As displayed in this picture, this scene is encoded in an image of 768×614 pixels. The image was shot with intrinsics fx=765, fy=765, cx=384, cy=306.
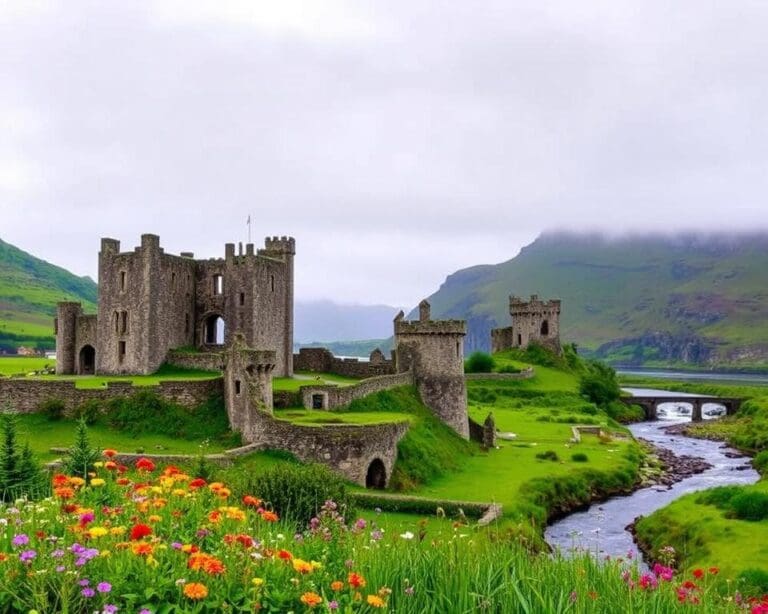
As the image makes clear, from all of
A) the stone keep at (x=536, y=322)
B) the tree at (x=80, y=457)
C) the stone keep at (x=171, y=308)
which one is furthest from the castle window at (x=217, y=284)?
the stone keep at (x=536, y=322)

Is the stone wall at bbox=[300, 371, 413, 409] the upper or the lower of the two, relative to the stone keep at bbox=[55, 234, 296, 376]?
lower

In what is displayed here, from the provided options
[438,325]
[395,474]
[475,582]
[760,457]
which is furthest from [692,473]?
[475,582]

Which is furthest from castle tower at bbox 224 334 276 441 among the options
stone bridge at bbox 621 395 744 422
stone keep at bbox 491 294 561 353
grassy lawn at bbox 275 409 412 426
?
stone bridge at bbox 621 395 744 422

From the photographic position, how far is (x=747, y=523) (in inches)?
1543

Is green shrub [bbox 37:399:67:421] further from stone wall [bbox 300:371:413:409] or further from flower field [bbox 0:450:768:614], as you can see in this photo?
flower field [bbox 0:450:768:614]

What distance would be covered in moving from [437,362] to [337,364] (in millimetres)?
11078

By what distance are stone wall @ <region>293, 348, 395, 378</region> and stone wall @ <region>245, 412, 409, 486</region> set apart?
21821 millimetres

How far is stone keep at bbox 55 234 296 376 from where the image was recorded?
169ft

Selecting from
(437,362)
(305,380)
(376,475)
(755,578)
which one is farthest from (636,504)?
(305,380)

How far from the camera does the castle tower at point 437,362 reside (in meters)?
56.4

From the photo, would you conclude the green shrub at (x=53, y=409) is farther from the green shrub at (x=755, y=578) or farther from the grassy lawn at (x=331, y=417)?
the green shrub at (x=755, y=578)

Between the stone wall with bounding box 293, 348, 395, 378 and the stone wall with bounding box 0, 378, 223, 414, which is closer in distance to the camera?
the stone wall with bounding box 0, 378, 223, 414

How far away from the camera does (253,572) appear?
9805 millimetres

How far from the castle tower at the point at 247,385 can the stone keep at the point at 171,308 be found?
11124mm
